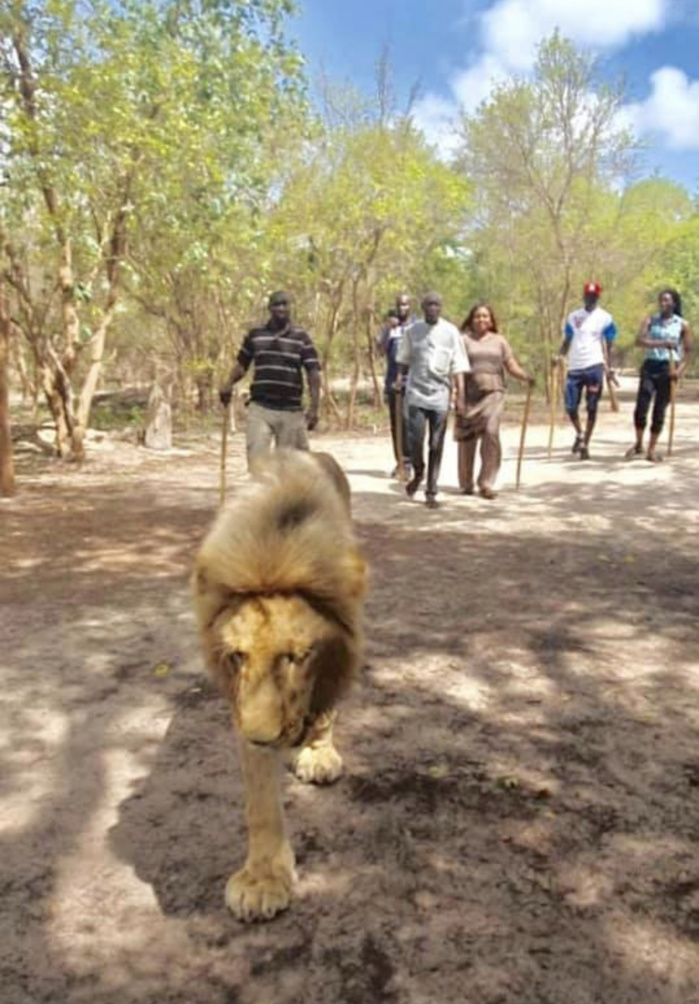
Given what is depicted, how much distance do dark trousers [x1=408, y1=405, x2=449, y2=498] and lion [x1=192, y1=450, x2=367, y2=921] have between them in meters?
6.04

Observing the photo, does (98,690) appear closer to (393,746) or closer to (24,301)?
(393,746)

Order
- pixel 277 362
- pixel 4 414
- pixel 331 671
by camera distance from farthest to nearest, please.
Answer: pixel 4 414 < pixel 277 362 < pixel 331 671

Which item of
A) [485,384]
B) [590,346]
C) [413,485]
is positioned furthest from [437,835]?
[590,346]

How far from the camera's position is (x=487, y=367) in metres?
8.93

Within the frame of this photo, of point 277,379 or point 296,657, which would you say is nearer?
point 296,657

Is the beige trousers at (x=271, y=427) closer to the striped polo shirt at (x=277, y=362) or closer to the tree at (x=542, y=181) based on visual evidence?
the striped polo shirt at (x=277, y=362)

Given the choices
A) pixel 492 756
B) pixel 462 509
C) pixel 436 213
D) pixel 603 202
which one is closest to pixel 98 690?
pixel 492 756

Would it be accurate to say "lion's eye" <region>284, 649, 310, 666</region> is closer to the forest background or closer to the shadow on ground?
the shadow on ground

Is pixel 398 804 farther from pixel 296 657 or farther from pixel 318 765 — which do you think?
pixel 296 657

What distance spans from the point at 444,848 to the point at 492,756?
2.24 feet

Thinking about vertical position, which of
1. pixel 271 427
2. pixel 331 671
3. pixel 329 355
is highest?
pixel 329 355

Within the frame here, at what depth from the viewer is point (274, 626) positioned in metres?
2.00

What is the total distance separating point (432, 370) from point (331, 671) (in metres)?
6.50

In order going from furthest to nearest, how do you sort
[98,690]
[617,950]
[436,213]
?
1. [436,213]
2. [98,690]
3. [617,950]
